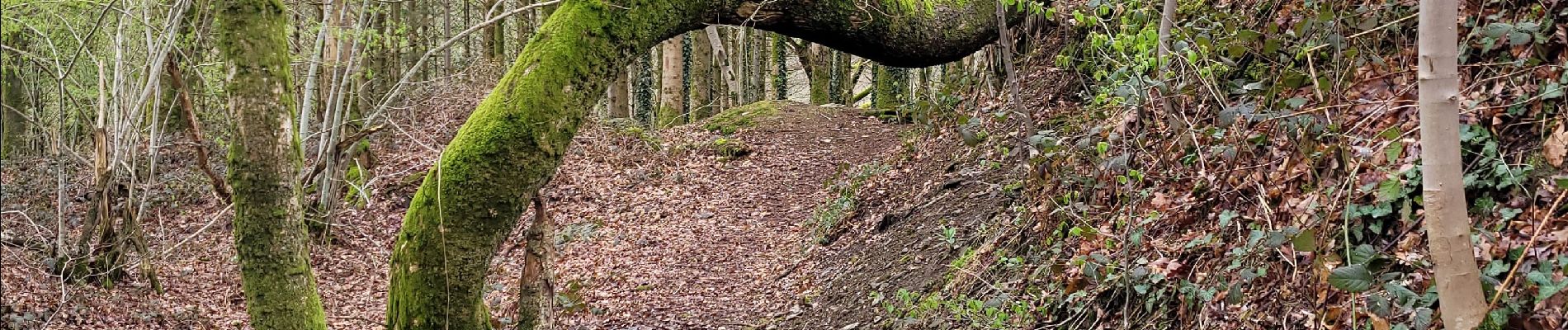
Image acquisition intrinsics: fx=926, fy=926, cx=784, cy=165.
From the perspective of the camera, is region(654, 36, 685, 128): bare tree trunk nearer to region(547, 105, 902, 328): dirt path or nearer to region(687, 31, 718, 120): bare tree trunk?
region(687, 31, 718, 120): bare tree trunk

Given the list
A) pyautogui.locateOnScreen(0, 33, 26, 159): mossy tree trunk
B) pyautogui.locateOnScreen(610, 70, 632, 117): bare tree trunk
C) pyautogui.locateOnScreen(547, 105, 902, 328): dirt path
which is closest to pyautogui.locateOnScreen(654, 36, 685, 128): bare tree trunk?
pyautogui.locateOnScreen(610, 70, 632, 117): bare tree trunk

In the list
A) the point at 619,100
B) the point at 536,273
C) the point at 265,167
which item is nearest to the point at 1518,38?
the point at 536,273

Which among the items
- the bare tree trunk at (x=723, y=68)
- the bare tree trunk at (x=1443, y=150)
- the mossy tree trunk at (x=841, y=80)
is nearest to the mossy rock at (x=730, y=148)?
the bare tree trunk at (x=723, y=68)

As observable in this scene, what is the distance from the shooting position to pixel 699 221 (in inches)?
422

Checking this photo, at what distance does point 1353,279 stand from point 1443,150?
1.78ft

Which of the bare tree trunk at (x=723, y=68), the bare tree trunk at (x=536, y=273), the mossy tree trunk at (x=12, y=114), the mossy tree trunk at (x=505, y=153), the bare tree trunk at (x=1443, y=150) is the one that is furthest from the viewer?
the bare tree trunk at (x=723, y=68)

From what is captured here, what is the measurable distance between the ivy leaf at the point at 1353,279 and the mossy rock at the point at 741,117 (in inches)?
477

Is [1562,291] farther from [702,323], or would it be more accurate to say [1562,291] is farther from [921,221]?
[702,323]

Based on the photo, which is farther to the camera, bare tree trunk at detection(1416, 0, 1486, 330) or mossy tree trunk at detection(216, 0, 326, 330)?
mossy tree trunk at detection(216, 0, 326, 330)

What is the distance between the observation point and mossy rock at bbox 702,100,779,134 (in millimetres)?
14906

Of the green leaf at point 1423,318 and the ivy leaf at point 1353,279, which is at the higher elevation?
the ivy leaf at point 1353,279

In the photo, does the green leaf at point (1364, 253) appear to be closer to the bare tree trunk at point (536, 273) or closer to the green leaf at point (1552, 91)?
the green leaf at point (1552, 91)

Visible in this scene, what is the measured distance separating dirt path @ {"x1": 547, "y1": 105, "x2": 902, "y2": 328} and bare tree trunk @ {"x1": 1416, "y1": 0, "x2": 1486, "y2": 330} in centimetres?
499

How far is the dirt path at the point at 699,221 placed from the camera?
780 centimetres
